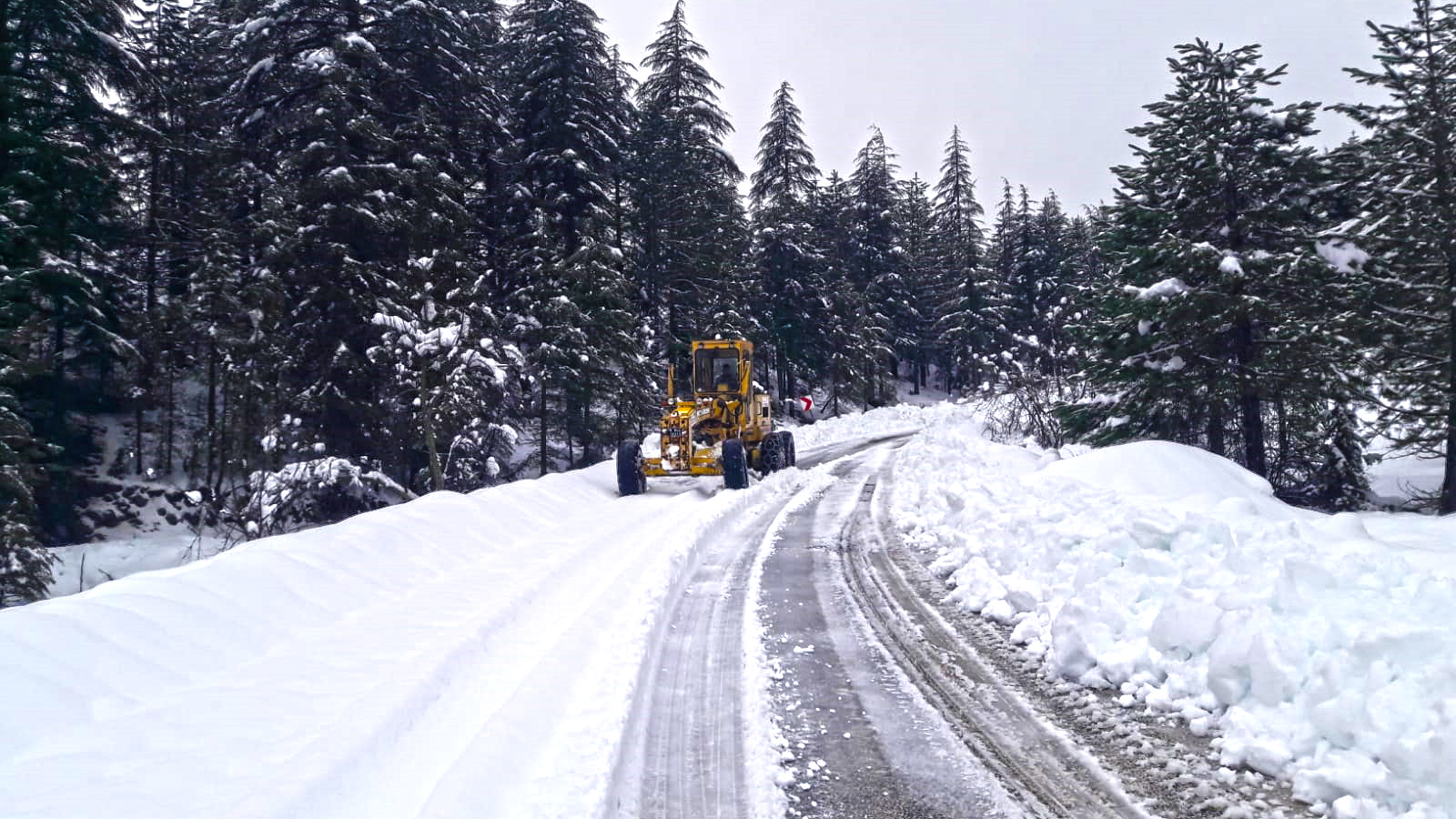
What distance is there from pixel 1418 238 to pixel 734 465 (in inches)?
475

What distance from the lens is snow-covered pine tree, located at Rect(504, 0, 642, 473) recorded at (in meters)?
22.8

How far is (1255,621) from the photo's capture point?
502 centimetres

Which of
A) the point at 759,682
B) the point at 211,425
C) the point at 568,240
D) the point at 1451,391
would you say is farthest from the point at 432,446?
the point at 1451,391

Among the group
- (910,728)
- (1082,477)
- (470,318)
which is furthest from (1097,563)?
(470,318)

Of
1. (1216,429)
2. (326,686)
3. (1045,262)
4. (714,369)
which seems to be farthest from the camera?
(1045,262)

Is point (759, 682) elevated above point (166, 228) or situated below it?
below

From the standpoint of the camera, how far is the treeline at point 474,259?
46.6 feet

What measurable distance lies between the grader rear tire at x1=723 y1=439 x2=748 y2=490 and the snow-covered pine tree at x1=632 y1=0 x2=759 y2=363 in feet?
47.5

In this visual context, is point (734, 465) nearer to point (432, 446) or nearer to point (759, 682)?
point (432, 446)

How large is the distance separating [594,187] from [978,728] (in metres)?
23.4

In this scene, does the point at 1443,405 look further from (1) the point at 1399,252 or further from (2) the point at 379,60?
(2) the point at 379,60

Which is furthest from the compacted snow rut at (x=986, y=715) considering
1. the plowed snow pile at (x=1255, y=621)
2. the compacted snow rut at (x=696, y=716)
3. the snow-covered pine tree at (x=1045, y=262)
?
the snow-covered pine tree at (x=1045, y=262)

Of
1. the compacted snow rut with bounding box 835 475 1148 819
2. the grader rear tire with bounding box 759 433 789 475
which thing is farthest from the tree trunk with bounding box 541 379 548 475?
the compacted snow rut with bounding box 835 475 1148 819

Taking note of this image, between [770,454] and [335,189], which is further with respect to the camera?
[770,454]
